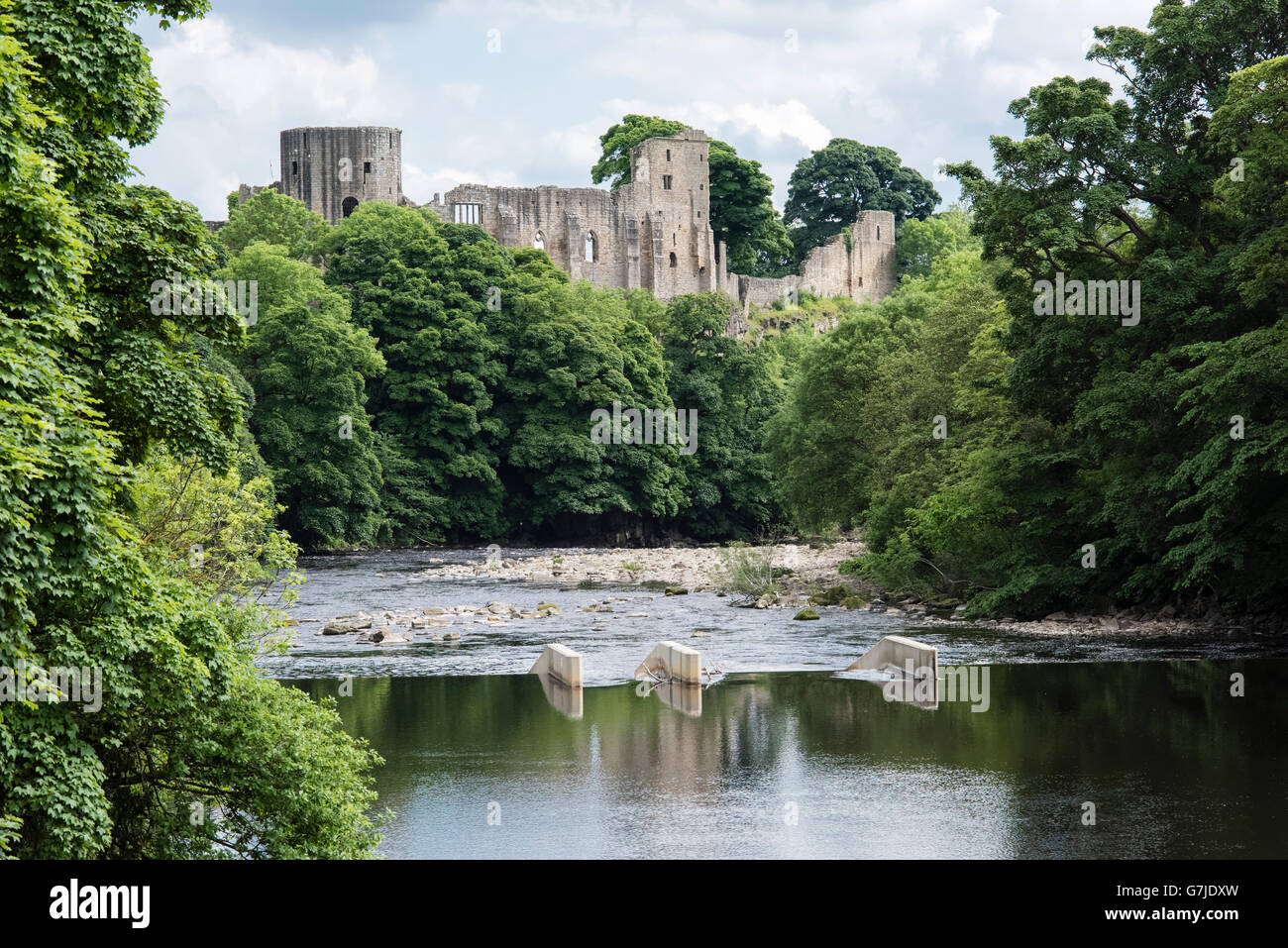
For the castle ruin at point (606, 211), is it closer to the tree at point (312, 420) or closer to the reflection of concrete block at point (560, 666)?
the tree at point (312, 420)

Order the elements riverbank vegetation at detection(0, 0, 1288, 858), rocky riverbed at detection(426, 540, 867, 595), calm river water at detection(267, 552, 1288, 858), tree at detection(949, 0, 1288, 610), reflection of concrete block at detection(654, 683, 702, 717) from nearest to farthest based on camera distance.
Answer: riverbank vegetation at detection(0, 0, 1288, 858)
calm river water at detection(267, 552, 1288, 858)
reflection of concrete block at detection(654, 683, 702, 717)
tree at detection(949, 0, 1288, 610)
rocky riverbed at detection(426, 540, 867, 595)

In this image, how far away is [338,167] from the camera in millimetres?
85562

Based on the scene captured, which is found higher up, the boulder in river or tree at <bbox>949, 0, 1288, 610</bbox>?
tree at <bbox>949, 0, 1288, 610</bbox>

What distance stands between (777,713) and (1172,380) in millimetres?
11325

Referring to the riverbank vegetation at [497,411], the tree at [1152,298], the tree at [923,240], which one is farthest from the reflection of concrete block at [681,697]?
the tree at [923,240]

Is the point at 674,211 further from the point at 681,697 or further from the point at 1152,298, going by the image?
the point at 681,697

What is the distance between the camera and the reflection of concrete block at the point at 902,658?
26.2m

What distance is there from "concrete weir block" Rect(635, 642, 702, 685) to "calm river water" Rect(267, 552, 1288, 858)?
483 millimetres

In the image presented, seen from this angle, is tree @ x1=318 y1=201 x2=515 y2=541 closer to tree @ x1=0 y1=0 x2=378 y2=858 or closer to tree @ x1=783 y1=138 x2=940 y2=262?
tree @ x1=783 y1=138 x2=940 y2=262

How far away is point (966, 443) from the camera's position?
3781 cm

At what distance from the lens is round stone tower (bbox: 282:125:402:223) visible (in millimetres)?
85312

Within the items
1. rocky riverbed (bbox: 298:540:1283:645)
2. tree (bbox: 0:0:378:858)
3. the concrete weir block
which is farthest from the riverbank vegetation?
the concrete weir block

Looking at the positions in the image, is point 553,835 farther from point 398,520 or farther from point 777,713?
point 398,520
